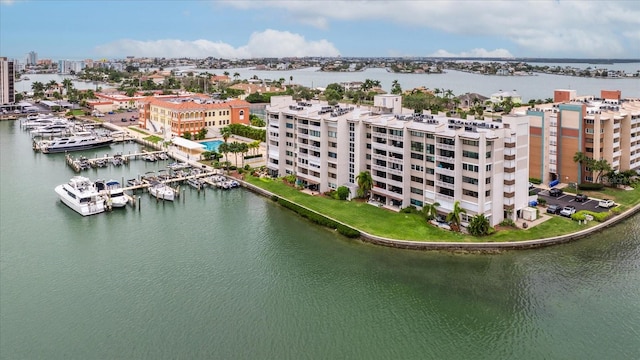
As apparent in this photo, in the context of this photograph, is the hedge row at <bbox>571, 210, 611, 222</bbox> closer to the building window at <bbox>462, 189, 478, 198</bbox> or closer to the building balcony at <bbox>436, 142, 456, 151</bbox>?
the building window at <bbox>462, 189, 478, 198</bbox>

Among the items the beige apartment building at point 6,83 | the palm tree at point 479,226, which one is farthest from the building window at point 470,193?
the beige apartment building at point 6,83

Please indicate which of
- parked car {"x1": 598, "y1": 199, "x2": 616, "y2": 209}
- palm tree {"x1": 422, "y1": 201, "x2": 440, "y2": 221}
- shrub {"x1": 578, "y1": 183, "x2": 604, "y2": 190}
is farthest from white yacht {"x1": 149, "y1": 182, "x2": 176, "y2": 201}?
shrub {"x1": 578, "y1": 183, "x2": 604, "y2": 190}

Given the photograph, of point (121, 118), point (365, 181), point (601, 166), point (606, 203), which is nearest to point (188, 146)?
point (365, 181)

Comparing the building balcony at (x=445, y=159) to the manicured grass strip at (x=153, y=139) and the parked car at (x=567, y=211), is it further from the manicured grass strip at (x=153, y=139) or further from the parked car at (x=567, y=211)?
the manicured grass strip at (x=153, y=139)

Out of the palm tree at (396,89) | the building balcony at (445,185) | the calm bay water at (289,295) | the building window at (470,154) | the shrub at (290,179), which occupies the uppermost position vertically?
the palm tree at (396,89)

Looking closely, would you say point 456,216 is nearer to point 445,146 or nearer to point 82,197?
point 445,146

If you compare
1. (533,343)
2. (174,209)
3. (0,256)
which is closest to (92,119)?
(174,209)

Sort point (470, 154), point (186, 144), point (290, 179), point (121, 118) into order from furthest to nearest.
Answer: point (121, 118) → point (186, 144) → point (290, 179) → point (470, 154)
